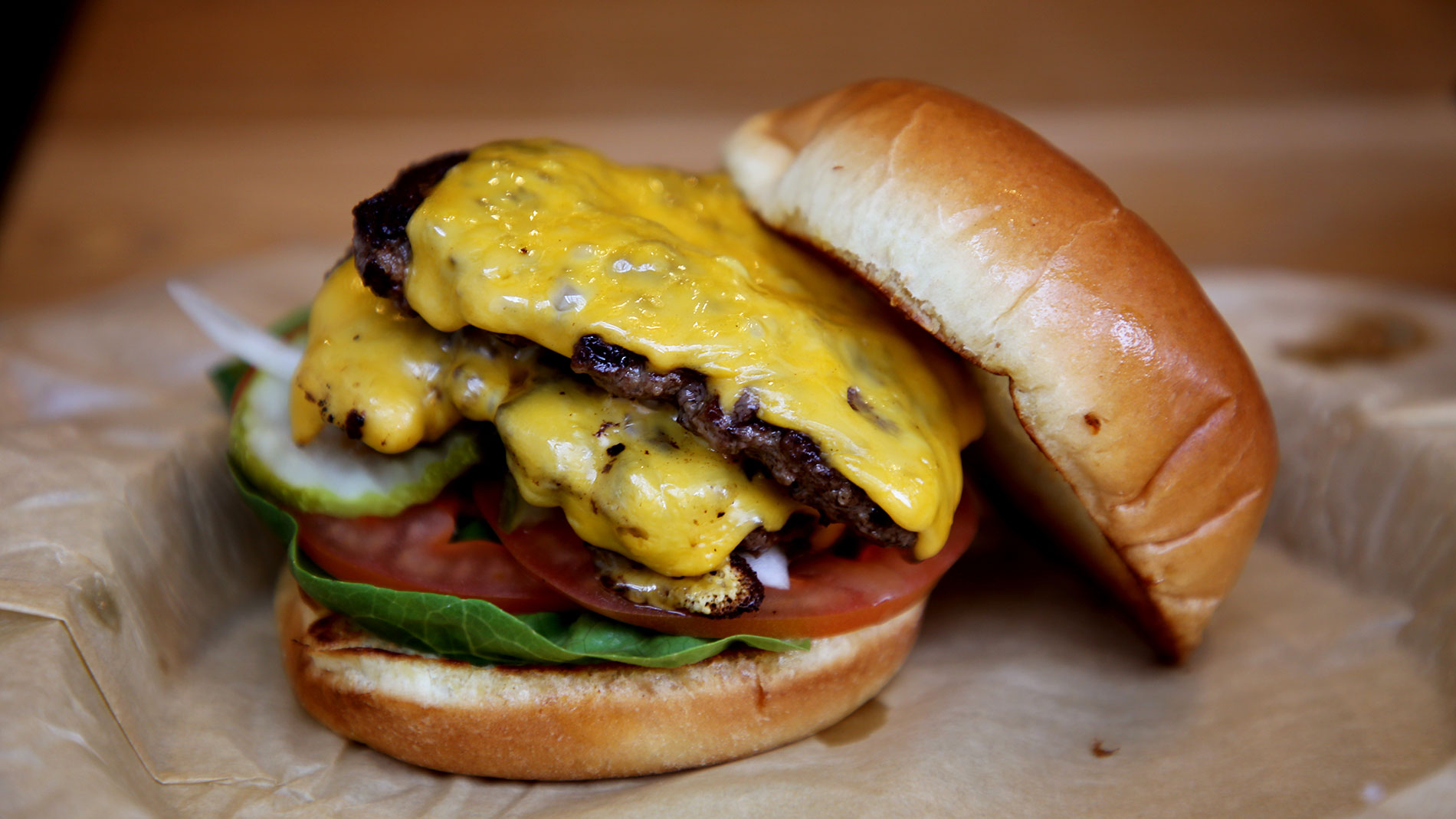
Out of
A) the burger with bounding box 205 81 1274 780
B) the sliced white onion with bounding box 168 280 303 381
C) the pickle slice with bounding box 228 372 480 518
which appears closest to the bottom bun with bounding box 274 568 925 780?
the burger with bounding box 205 81 1274 780

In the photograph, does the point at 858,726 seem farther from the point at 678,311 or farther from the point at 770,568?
the point at 678,311

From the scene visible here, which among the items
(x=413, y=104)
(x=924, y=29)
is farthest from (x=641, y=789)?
(x=924, y=29)

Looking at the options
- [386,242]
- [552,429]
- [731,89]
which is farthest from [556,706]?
[731,89]

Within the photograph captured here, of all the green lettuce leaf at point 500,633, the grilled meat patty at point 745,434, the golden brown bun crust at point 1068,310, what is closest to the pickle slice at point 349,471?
the green lettuce leaf at point 500,633

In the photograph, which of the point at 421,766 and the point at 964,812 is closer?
the point at 964,812

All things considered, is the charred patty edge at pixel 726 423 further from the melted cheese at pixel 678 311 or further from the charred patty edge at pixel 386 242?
the charred patty edge at pixel 386 242

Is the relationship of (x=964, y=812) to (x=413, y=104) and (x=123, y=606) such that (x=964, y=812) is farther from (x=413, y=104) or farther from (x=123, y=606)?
(x=413, y=104)

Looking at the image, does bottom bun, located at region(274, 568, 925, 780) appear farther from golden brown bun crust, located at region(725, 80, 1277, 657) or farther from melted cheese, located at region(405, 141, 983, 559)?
golden brown bun crust, located at region(725, 80, 1277, 657)
